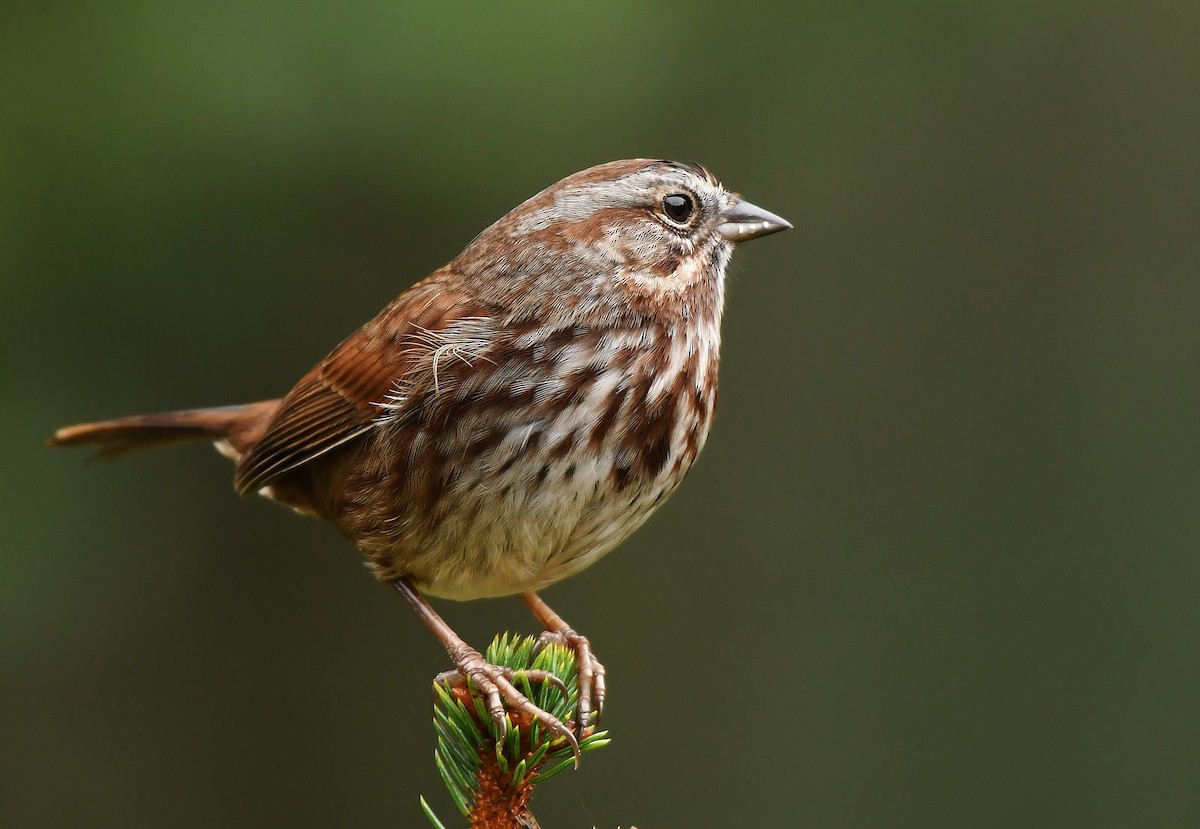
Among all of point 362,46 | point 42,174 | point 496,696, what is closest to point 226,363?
point 42,174

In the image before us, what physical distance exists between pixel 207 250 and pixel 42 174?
515 mm

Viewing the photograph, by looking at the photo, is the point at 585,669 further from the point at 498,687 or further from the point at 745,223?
the point at 745,223

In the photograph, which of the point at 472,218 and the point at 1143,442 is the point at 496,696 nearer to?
the point at 472,218

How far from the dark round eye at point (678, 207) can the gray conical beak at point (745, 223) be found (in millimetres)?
97

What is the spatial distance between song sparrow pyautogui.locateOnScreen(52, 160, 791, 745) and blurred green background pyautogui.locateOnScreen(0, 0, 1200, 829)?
500mm

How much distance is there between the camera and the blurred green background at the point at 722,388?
4004 mm

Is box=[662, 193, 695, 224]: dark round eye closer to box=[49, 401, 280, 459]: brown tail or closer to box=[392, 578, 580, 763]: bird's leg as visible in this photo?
box=[392, 578, 580, 763]: bird's leg

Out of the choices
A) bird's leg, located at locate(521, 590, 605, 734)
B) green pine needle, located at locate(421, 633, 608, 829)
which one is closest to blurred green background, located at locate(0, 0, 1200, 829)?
bird's leg, located at locate(521, 590, 605, 734)

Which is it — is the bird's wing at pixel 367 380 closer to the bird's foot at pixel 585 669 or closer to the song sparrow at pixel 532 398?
the song sparrow at pixel 532 398

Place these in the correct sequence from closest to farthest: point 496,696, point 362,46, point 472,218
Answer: point 496,696
point 362,46
point 472,218

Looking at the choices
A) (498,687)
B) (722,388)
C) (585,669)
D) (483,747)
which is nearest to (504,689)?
(498,687)

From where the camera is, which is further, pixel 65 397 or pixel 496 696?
pixel 65 397

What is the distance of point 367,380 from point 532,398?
564 mm

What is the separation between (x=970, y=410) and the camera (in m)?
7.00
